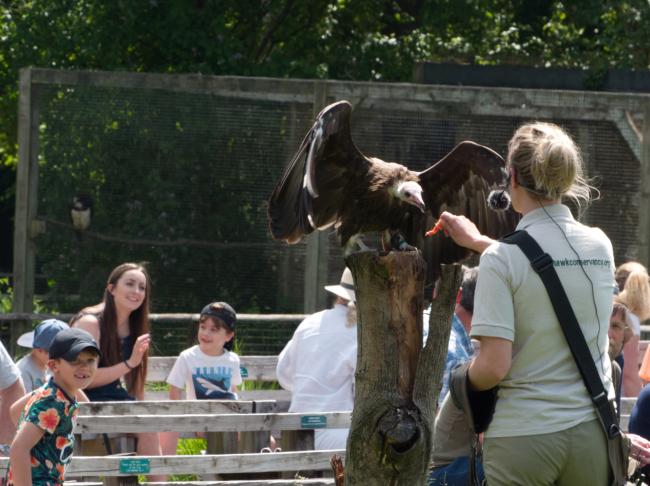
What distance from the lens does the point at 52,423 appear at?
176 inches

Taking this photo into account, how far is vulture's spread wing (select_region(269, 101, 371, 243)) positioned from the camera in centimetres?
631

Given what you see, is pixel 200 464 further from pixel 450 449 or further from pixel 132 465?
pixel 450 449

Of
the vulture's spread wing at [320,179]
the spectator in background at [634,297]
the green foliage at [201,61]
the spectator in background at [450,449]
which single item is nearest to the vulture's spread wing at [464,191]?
the vulture's spread wing at [320,179]

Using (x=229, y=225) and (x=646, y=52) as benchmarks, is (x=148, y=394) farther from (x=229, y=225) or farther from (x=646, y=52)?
(x=646, y=52)

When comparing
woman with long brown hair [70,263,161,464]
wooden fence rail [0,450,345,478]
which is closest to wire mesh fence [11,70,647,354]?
woman with long brown hair [70,263,161,464]

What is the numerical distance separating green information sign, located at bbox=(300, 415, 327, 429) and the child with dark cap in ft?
4.79

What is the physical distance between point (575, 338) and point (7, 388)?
9.62 ft

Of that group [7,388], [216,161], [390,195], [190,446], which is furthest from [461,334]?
[216,161]

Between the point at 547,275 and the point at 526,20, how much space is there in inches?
480

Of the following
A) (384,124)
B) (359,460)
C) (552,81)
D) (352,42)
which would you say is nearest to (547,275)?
(359,460)

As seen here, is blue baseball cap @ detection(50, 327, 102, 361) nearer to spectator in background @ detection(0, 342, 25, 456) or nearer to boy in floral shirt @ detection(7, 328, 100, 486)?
boy in floral shirt @ detection(7, 328, 100, 486)

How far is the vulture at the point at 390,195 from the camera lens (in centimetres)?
667

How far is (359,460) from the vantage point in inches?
159

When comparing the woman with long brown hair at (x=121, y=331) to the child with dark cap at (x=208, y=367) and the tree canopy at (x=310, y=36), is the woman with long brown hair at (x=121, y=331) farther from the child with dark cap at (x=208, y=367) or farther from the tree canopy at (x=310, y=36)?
the tree canopy at (x=310, y=36)
